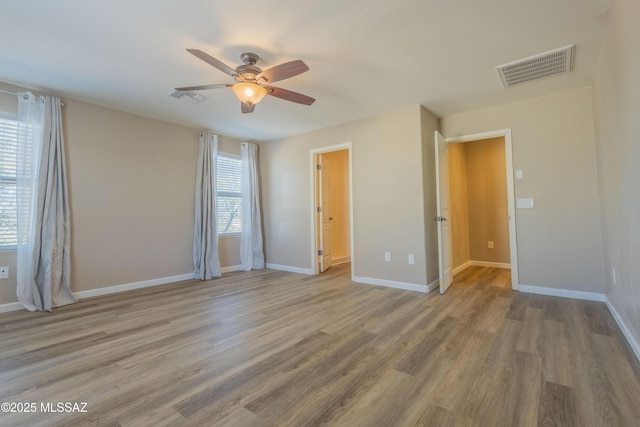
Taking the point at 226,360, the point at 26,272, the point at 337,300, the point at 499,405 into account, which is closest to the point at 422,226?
the point at 337,300

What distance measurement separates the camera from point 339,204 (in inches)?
245

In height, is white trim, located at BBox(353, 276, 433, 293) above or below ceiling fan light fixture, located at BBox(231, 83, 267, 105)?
below

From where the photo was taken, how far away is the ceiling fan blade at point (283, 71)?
7.22ft

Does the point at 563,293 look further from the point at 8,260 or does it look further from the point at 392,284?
the point at 8,260

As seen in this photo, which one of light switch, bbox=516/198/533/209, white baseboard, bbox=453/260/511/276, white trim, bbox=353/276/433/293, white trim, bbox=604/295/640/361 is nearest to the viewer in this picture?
white trim, bbox=604/295/640/361

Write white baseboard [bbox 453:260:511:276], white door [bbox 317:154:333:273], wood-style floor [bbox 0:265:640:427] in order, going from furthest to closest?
white door [bbox 317:154:333:273], white baseboard [bbox 453:260:511:276], wood-style floor [bbox 0:265:640:427]

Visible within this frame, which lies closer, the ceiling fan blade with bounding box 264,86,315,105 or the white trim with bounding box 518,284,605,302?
the ceiling fan blade with bounding box 264,86,315,105

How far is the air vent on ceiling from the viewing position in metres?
3.28

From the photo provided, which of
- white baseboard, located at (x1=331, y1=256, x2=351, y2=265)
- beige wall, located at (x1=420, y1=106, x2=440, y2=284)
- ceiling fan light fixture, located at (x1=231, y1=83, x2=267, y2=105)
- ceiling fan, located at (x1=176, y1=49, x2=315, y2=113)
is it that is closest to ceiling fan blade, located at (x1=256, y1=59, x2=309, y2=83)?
ceiling fan, located at (x1=176, y1=49, x2=315, y2=113)

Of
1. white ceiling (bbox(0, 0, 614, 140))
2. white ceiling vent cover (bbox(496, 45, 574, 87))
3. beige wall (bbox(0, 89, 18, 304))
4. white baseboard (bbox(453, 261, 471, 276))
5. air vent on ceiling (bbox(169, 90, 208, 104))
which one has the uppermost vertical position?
air vent on ceiling (bbox(169, 90, 208, 104))

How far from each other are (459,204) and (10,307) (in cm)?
610

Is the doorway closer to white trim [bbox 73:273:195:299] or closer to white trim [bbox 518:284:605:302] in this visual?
white trim [bbox 518:284:605:302]

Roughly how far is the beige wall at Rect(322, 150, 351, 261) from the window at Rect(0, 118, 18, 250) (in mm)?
4583

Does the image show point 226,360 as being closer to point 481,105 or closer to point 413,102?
point 413,102
